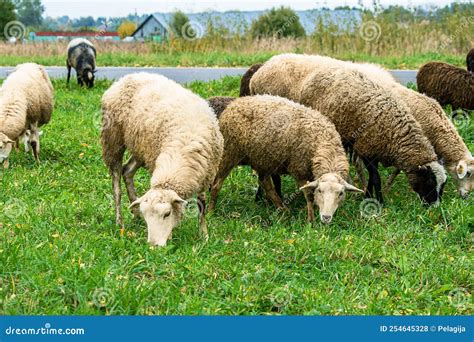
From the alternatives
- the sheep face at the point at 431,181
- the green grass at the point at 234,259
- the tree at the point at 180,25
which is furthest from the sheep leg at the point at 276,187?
the tree at the point at 180,25

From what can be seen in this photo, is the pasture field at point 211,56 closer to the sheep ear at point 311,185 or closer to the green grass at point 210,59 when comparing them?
the green grass at point 210,59

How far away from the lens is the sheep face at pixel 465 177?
8.06 meters

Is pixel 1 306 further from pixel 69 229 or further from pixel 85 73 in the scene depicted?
pixel 85 73

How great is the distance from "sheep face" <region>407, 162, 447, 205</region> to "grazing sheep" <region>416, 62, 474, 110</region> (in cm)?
379

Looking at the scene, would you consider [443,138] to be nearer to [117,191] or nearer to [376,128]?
[376,128]

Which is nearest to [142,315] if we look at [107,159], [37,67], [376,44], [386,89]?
[107,159]

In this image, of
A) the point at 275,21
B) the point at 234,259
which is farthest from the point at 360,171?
the point at 275,21

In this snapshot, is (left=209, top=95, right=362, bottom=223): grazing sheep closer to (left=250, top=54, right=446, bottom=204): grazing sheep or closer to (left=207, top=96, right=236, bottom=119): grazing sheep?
(left=207, top=96, right=236, bottom=119): grazing sheep

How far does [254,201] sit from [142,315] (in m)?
3.79

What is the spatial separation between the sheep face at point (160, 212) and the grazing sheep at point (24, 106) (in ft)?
12.6

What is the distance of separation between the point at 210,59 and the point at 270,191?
38.7 feet

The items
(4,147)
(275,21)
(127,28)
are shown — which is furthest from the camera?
(127,28)

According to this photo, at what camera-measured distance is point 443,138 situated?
27.3 ft

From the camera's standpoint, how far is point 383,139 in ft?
25.3
